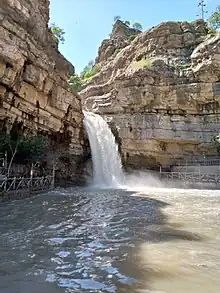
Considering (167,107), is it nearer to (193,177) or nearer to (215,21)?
(193,177)

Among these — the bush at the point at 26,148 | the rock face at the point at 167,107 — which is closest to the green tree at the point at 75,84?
the rock face at the point at 167,107

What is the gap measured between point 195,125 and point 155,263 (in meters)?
29.5

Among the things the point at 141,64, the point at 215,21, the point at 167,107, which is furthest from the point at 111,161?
the point at 215,21

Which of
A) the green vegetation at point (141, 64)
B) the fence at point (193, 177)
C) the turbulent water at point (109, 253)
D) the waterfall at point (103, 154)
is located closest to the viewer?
the turbulent water at point (109, 253)

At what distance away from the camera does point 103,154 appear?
93.7ft

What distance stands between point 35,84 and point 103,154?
9.95m

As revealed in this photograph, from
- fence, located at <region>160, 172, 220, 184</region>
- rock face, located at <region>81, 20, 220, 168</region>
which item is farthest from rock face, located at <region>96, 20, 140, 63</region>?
fence, located at <region>160, 172, 220, 184</region>

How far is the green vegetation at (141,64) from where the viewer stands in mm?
35037

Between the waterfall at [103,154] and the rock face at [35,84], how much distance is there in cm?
137

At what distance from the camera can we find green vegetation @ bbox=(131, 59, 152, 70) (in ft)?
115

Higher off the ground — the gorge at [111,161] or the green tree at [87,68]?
the green tree at [87,68]

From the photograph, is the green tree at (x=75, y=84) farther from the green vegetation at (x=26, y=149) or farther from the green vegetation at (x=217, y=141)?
the green vegetation at (x=26, y=149)

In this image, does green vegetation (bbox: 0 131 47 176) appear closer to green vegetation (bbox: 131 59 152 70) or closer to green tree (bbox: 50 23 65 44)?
green vegetation (bbox: 131 59 152 70)

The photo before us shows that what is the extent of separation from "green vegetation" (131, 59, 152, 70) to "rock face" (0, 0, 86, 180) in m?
9.73
